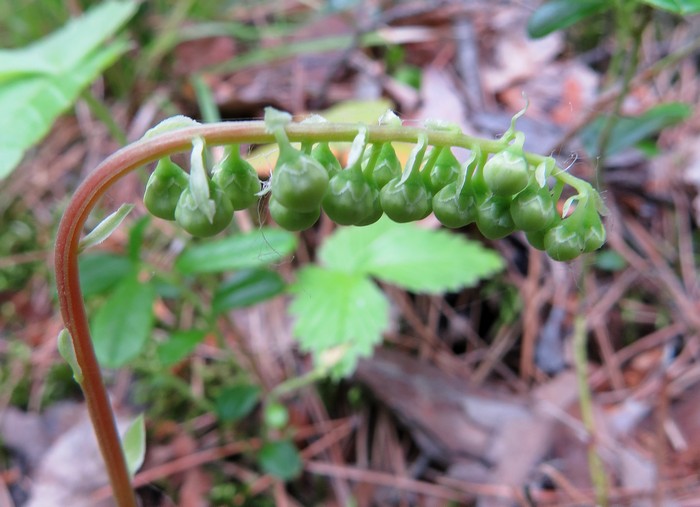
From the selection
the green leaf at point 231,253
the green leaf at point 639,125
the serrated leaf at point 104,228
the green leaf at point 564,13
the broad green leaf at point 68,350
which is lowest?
the green leaf at point 639,125

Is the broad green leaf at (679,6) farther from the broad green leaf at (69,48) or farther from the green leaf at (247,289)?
the broad green leaf at (69,48)

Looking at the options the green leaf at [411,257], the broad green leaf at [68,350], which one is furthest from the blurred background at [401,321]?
the broad green leaf at [68,350]

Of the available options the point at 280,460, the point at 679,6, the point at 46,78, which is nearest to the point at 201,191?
the point at 679,6

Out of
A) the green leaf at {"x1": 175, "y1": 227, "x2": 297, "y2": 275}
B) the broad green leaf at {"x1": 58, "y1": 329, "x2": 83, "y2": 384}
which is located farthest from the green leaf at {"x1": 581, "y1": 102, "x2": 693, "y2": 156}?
the broad green leaf at {"x1": 58, "y1": 329, "x2": 83, "y2": 384}

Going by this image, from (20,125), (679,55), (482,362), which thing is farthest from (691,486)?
(20,125)

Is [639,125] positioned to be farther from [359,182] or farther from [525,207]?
[359,182]
